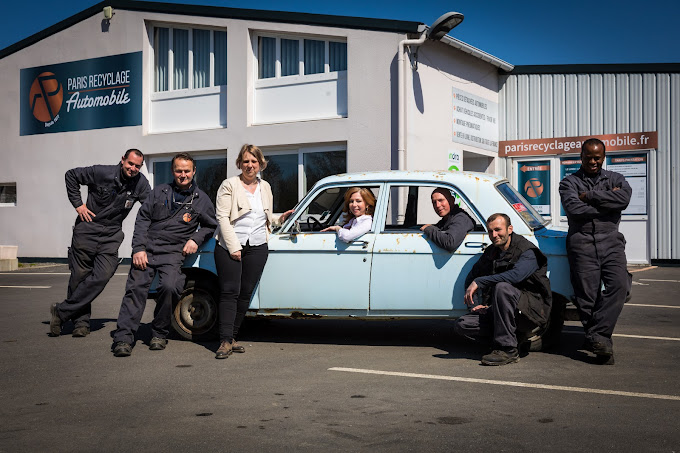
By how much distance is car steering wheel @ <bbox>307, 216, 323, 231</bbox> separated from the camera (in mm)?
7641

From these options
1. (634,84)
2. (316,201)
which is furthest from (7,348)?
(634,84)

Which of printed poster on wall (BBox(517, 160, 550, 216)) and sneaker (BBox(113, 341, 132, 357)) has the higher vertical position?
printed poster on wall (BBox(517, 160, 550, 216))

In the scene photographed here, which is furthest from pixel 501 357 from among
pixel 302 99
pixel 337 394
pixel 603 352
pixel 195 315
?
pixel 302 99

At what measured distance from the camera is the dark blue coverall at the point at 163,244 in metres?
7.10

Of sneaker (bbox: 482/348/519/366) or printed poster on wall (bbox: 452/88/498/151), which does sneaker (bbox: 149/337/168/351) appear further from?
printed poster on wall (bbox: 452/88/498/151)

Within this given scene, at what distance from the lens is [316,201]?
24.5 ft

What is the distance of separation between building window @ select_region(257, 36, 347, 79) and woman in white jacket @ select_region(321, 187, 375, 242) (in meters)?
8.83

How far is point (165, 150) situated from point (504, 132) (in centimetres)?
802

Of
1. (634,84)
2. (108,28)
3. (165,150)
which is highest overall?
(108,28)

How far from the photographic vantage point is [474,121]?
16.8 metres

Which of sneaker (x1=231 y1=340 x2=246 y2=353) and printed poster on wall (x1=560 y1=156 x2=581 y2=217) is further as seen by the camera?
printed poster on wall (x1=560 y1=156 x2=581 y2=217)

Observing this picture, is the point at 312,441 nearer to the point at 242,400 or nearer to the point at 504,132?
the point at 242,400

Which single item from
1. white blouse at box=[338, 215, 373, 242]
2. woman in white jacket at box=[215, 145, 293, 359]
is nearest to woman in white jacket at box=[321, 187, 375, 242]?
white blouse at box=[338, 215, 373, 242]

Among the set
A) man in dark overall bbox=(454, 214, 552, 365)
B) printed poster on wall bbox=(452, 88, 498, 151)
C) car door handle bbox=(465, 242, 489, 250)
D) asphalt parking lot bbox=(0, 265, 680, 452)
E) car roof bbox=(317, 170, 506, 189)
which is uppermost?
printed poster on wall bbox=(452, 88, 498, 151)
